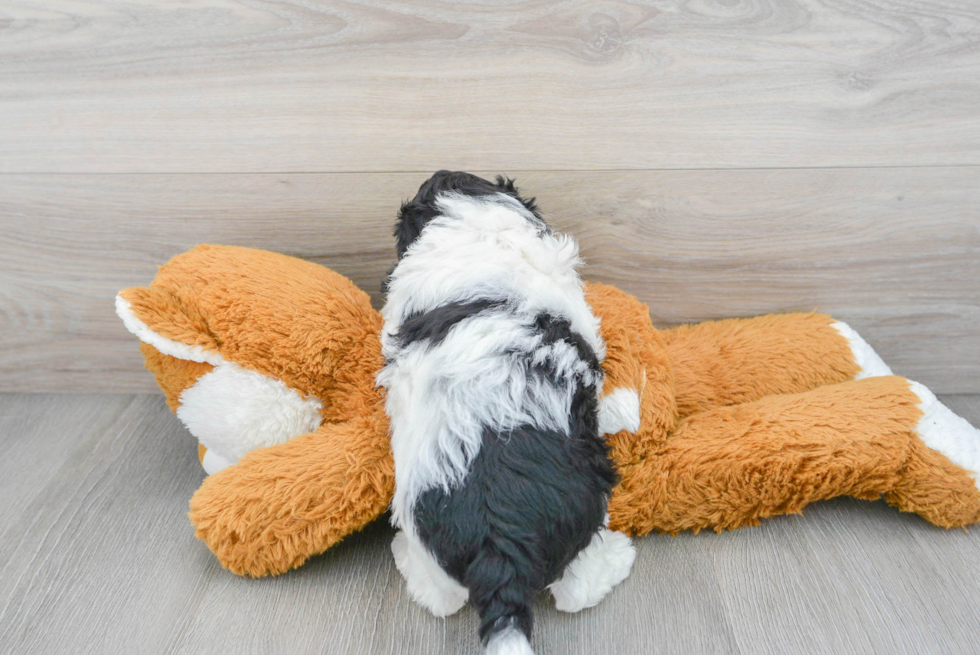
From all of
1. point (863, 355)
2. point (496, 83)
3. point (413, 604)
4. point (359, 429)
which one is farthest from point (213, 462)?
point (863, 355)

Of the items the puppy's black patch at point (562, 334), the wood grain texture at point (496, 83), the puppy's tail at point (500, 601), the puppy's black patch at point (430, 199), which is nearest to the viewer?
the puppy's tail at point (500, 601)

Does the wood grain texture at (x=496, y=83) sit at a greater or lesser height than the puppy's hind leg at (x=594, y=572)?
greater

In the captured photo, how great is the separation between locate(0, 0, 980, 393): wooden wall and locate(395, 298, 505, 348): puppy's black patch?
341 millimetres

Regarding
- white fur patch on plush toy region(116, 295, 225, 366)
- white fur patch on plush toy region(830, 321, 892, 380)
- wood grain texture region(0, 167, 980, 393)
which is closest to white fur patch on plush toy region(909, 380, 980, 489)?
white fur patch on plush toy region(830, 321, 892, 380)

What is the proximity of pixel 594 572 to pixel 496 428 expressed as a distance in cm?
22

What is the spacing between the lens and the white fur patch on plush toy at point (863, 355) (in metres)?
0.97

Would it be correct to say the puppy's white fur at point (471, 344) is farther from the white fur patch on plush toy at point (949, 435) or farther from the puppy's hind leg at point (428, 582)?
the white fur patch on plush toy at point (949, 435)

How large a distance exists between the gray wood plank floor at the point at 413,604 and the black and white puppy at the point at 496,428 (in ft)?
0.14

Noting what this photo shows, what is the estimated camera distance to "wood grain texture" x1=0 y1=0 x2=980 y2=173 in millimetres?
903

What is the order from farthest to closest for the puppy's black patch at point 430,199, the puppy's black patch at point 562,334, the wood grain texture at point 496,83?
the wood grain texture at point 496,83 < the puppy's black patch at point 430,199 < the puppy's black patch at point 562,334

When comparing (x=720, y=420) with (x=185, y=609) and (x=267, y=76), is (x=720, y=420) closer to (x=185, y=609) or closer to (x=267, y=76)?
(x=185, y=609)

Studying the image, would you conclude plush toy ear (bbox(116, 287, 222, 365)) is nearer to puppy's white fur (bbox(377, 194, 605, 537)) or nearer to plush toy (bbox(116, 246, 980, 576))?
plush toy (bbox(116, 246, 980, 576))

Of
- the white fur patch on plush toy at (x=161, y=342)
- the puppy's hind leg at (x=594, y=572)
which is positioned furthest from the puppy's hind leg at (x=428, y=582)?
the white fur patch on plush toy at (x=161, y=342)

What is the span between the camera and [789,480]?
79 centimetres
